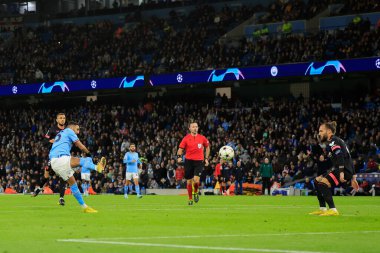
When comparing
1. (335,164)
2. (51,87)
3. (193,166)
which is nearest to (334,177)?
(335,164)

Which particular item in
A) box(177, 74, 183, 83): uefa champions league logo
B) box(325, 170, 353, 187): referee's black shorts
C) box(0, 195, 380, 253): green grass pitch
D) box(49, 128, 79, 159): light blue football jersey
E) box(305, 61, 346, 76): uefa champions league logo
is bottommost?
box(0, 195, 380, 253): green grass pitch

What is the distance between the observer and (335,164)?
1675 centimetres

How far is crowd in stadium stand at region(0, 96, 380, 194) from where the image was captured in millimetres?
40500

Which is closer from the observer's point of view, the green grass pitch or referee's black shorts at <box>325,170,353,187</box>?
the green grass pitch

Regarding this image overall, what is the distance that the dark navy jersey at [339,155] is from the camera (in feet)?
54.4

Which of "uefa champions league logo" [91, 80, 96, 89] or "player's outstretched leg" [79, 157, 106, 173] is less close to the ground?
"uefa champions league logo" [91, 80, 96, 89]

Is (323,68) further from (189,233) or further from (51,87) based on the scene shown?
(189,233)

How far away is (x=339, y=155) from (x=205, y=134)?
3074 cm

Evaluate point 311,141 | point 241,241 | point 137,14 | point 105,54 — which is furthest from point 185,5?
point 241,241

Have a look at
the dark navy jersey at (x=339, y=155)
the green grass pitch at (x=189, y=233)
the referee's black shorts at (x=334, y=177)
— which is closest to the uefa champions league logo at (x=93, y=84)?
the green grass pitch at (x=189, y=233)

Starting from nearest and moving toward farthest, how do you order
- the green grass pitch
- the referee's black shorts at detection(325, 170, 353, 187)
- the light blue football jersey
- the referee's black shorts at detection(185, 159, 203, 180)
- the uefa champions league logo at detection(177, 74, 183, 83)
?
the green grass pitch < the referee's black shorts at detection(325, 170, 353, 187) < the light blue football jersey < the referee's black shorts at detection(185, 159, 203, 180) < the uefa champions league logo at detection(177, 74, 183, 83)

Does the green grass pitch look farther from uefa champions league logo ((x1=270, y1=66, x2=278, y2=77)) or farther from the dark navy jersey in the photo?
uefa champions league logo ((x1=270, y1=66, x2=278, y2=77))

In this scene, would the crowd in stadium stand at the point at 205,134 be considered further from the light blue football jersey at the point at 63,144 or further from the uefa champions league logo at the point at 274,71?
the light blue football jersey at the point at 63,144

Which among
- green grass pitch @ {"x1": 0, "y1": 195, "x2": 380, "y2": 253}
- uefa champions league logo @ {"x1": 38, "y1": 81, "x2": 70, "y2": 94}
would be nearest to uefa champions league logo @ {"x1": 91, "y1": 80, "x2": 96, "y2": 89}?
uefa champions league logo @ {"x1": 38, "y1": 81, "x2": 70, "y2": 94}
